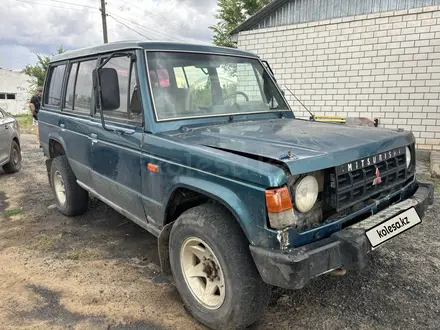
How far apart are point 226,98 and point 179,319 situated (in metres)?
2.02

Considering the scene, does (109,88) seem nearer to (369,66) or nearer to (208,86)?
(208,86)

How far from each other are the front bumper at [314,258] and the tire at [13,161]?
718cm

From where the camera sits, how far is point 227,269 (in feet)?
7.36

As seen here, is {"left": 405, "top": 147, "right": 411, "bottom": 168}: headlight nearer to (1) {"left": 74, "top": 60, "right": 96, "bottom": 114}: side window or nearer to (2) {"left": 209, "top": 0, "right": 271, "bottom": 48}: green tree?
(1) {"left": 74, "top": 60, "right": 96, "bottom": 114}: side window

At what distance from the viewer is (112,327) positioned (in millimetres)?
2596

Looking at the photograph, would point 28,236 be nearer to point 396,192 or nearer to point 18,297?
point 18,297

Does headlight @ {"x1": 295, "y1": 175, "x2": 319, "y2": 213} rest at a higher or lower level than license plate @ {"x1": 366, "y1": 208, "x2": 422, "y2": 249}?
higher

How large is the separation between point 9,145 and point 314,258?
735 centimetres

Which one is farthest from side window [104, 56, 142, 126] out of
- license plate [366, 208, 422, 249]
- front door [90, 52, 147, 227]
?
license plate [366, 208, 422, 249]

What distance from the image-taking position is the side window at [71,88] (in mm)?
4359

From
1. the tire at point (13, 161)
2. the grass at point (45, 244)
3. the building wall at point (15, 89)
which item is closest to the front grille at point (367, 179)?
the grass at point (45, 244)

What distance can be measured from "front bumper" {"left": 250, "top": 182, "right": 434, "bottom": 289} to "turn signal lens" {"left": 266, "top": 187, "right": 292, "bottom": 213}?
9.6 inches

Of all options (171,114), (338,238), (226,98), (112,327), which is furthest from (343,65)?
(112,327)

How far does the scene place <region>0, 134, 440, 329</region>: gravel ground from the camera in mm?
2637
